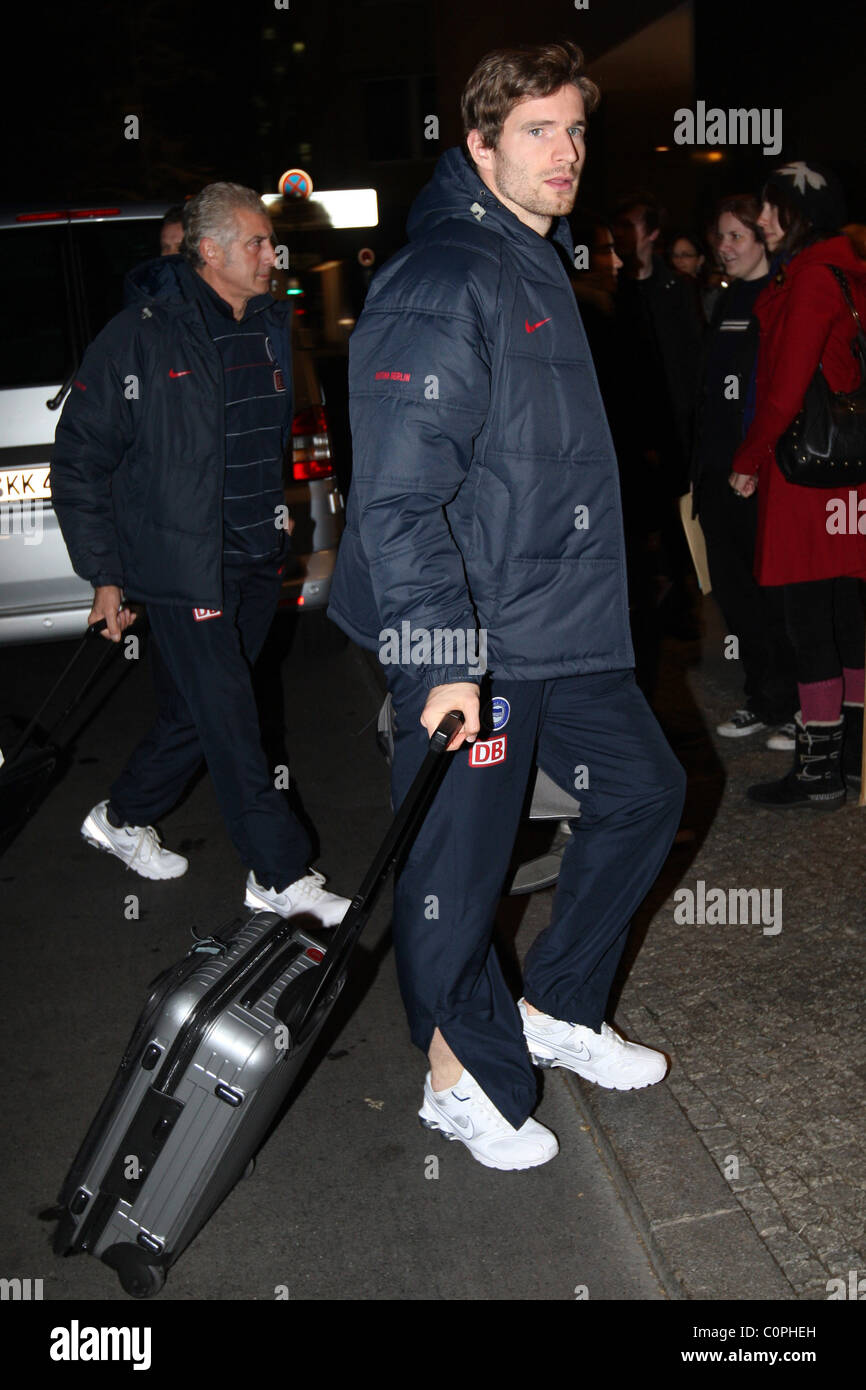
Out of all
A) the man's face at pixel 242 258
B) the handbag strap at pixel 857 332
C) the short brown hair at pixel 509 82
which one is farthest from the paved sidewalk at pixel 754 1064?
the man's face at pixel 242 258

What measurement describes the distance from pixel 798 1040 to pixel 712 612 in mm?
4521

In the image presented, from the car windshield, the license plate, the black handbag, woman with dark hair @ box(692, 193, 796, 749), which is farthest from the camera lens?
the car windshield

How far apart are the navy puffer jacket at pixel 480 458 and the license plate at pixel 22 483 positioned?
3.63 meters

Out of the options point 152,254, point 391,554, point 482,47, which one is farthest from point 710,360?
point 482,47

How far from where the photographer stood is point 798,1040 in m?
3.47

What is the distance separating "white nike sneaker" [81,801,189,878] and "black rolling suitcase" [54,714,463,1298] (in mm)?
2045

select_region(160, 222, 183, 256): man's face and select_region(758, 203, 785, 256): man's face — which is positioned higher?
select_region(160, 222, 183, 256): man's face

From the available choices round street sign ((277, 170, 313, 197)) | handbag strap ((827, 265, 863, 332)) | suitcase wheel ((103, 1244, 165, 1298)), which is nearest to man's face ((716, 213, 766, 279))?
handbag strap ((827, 265, 863, 332))

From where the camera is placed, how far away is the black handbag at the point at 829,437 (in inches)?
180

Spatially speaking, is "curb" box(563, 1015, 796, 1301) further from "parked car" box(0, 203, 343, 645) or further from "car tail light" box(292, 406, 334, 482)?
"car tail light" box(292, 406, 334, 482)

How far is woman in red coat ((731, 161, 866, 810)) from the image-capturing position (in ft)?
15.1

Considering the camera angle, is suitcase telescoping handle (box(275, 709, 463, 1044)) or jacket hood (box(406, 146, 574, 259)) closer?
suitcase telescoping handle (box(275, 709, 463, 1044))

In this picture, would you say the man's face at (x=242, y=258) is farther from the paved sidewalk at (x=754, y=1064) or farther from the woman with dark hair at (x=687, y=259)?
the woman with dark hair at (x=687, y=259)

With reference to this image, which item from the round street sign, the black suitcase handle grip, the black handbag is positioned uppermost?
the round street sign
